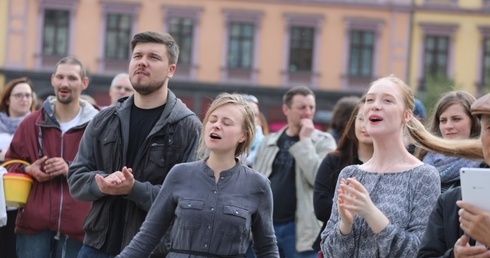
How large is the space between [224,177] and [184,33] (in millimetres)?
35027

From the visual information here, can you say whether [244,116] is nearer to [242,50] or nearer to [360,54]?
[242,50]

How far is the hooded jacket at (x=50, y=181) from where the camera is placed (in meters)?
7.58

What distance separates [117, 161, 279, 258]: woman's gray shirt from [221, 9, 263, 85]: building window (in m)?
35.0

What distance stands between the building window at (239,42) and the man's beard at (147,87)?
1347 inches

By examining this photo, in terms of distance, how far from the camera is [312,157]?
8867 millimetres

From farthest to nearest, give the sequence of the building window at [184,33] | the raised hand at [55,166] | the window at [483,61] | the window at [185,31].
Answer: the window at [483,61]
the building window at [184,33]
the window at [185,31]
the raised hand at [55,166]

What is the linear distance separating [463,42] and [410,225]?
123ft

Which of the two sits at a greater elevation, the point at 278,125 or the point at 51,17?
the point at 51,17

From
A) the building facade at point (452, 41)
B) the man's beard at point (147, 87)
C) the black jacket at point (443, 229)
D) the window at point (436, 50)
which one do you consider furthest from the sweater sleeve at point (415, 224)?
the window at point (436, 50)

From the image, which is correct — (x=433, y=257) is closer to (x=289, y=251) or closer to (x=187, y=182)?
(x=187, y=182)

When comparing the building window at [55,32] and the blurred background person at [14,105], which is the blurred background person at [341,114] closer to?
the blurred background person at [14,105]

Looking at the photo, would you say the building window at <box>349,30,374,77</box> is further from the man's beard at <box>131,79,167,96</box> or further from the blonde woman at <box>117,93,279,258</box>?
the blonde woman at <box>117,93,279,258</box>

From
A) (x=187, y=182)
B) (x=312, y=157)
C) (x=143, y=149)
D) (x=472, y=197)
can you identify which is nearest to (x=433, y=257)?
(x=472, y=197)

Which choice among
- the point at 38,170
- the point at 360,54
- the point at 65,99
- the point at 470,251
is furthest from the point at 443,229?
the point at 360,54
